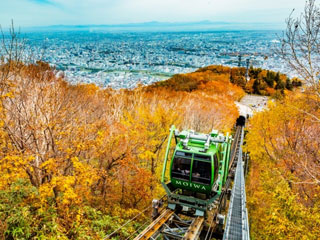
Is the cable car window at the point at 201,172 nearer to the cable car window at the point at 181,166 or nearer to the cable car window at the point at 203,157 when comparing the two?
the cable car window at the point at 203,157

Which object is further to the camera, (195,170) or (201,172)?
(195,170)

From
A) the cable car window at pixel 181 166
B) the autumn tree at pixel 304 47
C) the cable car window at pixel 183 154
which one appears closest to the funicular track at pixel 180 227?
the cable car window at pixel 181 166

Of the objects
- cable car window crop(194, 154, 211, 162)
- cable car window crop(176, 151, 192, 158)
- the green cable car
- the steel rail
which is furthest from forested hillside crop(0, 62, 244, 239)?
cable car window crop(194, 154, 211, 162)

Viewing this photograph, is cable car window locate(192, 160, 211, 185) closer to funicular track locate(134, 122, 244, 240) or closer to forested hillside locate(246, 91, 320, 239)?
funicular track locate(134, 122, 244, 240)

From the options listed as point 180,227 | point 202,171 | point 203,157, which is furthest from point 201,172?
point 180,227

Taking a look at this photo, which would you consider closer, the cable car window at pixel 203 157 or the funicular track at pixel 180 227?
the funicular track at pixel 180 227

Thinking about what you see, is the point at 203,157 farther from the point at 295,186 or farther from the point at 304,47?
the point at 295,186

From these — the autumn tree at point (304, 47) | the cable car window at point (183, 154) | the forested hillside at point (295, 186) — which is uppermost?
the autumn tree at point (304, 47)

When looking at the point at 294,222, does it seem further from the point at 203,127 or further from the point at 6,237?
the point at 203,127
